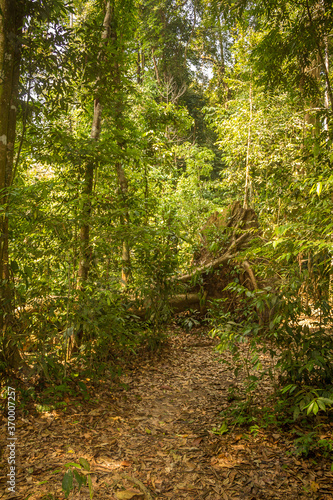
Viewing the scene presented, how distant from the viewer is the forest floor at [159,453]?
225 centimetres

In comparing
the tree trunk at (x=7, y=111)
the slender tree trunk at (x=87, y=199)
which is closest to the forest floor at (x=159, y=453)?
the tree trunk at (x=7, y=111)

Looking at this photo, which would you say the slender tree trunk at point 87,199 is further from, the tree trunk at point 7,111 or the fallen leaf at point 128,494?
the fallen leaf at point 128,494

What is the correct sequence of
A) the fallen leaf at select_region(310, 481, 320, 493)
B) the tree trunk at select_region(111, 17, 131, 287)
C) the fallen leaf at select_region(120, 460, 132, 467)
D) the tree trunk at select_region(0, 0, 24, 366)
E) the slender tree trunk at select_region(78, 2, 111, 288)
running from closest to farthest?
the fallen leaf at select_region(310, 481, 320, 493) → the fallen leaf at select_region(120, 460, 132, 467) → the tree trunk at select_region(0, 0, 24, 366) → the slender tree trunk at select_region(78, 2, 111, 288) → the tree trunk at select_region(111, 17, 131, 287)

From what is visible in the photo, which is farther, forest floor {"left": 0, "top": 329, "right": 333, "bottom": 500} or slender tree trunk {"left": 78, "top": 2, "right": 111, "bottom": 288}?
slender tree trunk {"left": 78, "top": 2, "right": 111, "bottom": 288}

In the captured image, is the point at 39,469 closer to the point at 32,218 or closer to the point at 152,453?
the point at 152,453

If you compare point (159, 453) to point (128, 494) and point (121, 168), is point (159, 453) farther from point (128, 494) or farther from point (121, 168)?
point (121, 168)

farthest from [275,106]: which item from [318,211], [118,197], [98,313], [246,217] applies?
[98,313]

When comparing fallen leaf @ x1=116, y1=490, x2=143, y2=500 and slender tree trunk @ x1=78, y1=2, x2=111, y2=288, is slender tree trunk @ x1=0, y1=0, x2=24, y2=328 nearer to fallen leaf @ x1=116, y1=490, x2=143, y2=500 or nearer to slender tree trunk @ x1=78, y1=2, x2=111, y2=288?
slender tree trunk @ x1=78, y1=2, x2=111, y2=288

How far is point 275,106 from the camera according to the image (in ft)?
29.7

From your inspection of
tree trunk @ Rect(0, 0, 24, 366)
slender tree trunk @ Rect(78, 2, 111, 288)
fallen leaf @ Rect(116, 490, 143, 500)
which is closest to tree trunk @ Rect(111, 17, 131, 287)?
slender tree trunk @ Rect(78, 2, 111, 288)

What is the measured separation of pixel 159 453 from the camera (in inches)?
110

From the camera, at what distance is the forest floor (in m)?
2.25

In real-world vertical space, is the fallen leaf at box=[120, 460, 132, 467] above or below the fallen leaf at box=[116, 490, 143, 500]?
below

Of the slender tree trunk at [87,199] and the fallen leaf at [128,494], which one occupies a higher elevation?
the slender tree trunk at [87,199]
